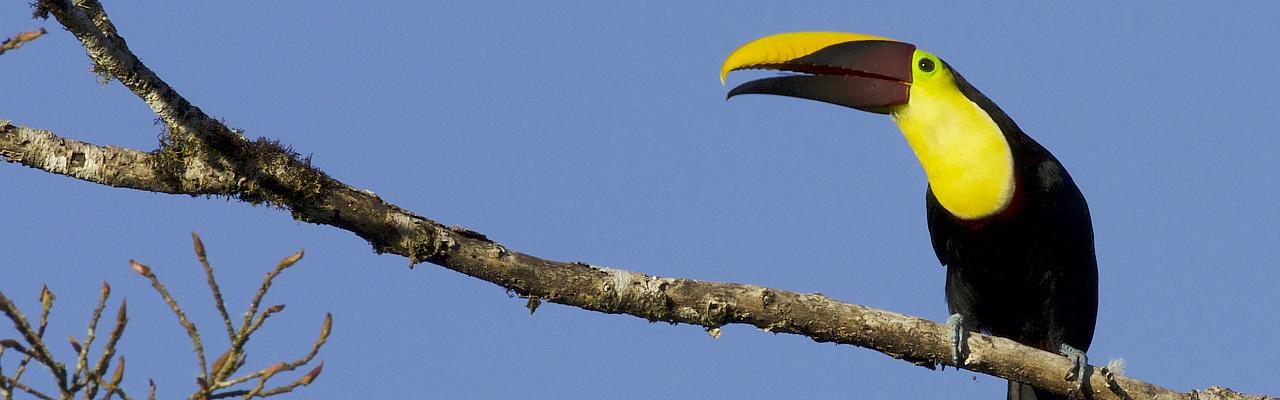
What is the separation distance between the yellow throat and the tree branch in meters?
0.89

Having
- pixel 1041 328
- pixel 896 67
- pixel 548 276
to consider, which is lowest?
pixel 548 276

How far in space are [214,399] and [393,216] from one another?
147cm

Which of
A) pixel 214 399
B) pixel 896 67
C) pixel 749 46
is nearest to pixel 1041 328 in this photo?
pixel 896 67

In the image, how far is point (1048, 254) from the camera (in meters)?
5.70

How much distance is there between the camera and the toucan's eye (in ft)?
18.6

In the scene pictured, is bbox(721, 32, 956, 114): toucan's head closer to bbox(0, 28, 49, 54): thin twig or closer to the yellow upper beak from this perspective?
the yellow upper beak

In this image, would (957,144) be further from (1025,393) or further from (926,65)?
(1025,393)

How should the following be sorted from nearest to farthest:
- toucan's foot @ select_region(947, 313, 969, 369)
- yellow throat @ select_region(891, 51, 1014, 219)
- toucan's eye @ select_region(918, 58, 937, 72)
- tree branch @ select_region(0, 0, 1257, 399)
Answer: tree branch @ select_region(0, 0, 1257, 399)
toucan's foot @ select_region(947, 313, 969, 369)
yellow throat @ select_region(891, 51, 1014, 219)
toucan's eye @ select_region(918, 58, 937, 72)

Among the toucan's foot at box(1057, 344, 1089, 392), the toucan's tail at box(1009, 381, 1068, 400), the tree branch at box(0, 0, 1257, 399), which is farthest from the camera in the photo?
the toucan's tail at box(1009, 381, 1068, 400)

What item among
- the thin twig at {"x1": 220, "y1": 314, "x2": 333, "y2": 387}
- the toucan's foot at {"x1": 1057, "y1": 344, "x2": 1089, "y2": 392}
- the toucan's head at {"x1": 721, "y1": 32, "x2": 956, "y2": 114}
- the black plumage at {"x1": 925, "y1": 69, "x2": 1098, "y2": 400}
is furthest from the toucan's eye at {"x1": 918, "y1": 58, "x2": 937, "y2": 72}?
the thin twig at {"x1": 220, "y1": 314, "x2": 333, "y2": 387}

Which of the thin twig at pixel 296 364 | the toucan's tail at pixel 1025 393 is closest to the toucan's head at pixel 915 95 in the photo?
the toucan's tail at pixel 1025 393

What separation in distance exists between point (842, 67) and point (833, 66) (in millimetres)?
41

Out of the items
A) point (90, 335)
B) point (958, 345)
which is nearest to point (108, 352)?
point (90, 335)

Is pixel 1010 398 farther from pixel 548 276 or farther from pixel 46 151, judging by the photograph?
pixel 46 151
